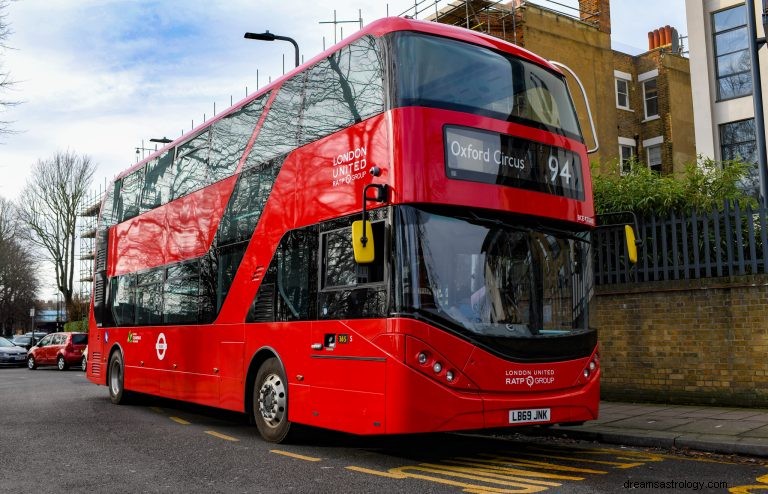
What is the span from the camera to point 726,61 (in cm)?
2227

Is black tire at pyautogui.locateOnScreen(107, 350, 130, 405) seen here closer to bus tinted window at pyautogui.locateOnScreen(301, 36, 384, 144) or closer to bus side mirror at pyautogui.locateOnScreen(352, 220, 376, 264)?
bus tinted window at pyautogui.locateOnScreen(301, 36, 384, 144)

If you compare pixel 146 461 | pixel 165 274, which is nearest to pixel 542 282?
pixel 146 461

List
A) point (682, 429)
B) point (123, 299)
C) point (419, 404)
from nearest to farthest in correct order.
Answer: point (419, 404) → point (682, 429) → point (123, 299)

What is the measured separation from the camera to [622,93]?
3027cm

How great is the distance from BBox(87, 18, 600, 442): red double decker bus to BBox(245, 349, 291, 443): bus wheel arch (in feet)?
0.08

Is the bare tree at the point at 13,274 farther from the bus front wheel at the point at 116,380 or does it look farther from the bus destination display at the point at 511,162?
the bus destination display at the point at 511,162

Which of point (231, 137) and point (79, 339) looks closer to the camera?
point (231, 137)

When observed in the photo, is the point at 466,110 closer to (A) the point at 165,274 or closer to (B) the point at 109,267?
(A) the point at 165,274

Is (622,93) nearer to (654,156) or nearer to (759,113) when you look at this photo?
(654,156)

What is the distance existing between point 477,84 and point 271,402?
4319 mm

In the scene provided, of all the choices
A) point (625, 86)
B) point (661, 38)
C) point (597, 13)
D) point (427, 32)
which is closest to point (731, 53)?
point (597, 13)

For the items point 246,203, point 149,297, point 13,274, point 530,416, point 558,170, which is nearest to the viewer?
point 530,416

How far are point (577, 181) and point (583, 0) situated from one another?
2384 centimetres

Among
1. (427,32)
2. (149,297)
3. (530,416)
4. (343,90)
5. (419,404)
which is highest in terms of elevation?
(427,32)
